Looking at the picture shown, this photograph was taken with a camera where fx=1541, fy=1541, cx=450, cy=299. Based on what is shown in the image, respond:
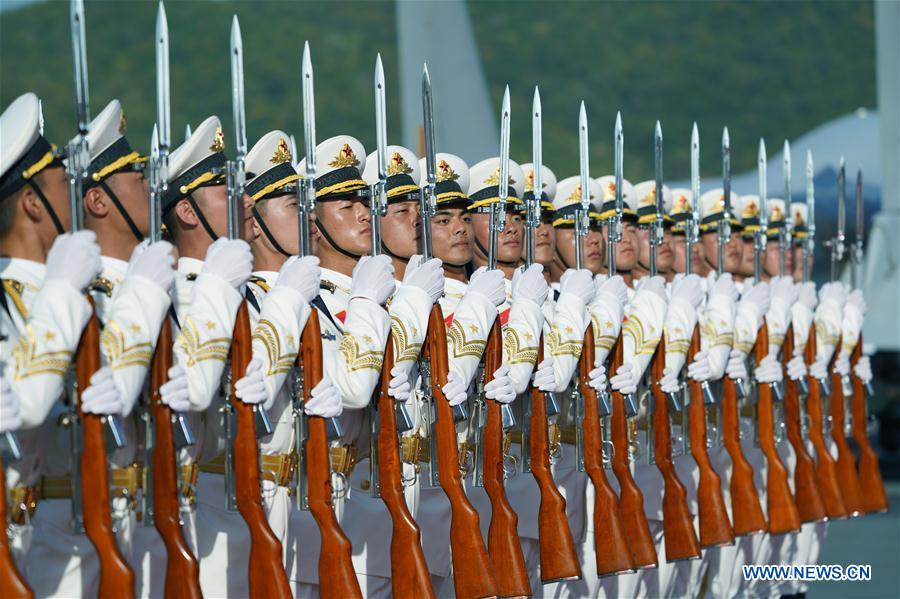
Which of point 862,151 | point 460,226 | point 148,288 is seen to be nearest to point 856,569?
point 460,226

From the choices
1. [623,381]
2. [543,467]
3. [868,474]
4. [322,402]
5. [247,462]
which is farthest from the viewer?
[868,474]

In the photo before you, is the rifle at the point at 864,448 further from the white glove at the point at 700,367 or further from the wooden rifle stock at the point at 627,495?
the wooden rifle stock at the point at 627,495

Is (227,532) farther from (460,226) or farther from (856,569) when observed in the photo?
(856,569)

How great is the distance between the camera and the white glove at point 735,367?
7.84 metres

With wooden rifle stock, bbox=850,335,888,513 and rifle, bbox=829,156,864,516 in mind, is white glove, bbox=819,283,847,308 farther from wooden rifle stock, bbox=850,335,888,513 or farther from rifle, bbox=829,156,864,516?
wooden rifle stock, bbox=850,335,888,513

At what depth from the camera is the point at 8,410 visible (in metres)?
3.60

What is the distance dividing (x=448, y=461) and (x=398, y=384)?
45 centimetres

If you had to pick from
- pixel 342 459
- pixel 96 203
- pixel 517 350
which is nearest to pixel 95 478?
pixel 96 203

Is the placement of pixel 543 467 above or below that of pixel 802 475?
above

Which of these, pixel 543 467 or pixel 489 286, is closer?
pixel 489 286

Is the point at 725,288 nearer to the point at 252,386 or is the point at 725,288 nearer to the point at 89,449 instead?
the point at 252,386

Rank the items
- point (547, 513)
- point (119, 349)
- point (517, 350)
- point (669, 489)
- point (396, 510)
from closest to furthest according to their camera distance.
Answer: point (119, 349), point (396, 510), point (517, 350), point (547, 513), point (669, 489)

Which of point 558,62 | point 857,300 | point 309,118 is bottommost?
point 857,300

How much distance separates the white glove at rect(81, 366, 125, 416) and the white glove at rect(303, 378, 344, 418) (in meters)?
0.89
